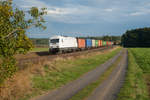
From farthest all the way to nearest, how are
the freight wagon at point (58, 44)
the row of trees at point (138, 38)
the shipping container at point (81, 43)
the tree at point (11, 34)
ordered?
the row of trees at point (138, 38)
the shipping container at point (81, 43)
the freight wagon at point (58, 44)
the tree at point (11, 34)

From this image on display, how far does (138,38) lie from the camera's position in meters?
132

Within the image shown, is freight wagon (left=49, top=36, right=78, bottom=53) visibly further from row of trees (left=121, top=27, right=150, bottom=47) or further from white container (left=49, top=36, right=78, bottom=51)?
row of trees (left=121, top=27, right=150, bottom=47)

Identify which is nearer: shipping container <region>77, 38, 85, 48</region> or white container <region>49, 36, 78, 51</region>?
white container <region>49, 36, 78, 51</region>

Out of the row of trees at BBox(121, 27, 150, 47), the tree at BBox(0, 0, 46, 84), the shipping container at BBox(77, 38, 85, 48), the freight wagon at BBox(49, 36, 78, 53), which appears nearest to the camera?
the tree at BBox(0, 0, 46, 84)

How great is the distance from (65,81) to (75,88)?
7.11 feet

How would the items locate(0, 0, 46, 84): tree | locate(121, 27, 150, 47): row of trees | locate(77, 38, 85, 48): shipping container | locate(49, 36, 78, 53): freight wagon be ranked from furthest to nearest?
locate(121, 27, 150, 47): row of trees → locate(77, 38, 85, 48): shipping container → locate(49, 36, 78, 53): freight wagon → locate(0, 0, 46, 84): tree

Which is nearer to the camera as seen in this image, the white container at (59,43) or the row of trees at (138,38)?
the white container at (59,43)

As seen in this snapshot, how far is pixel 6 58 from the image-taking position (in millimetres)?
8688

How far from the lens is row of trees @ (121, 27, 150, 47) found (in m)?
125

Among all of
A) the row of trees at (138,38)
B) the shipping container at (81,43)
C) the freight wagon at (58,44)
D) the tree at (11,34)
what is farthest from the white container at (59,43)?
the row of trees at (138,38)

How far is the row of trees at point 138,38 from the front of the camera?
125 m

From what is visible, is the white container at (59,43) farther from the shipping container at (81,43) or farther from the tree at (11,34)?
the tree at (11,34)

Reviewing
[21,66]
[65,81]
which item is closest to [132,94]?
[65,81]

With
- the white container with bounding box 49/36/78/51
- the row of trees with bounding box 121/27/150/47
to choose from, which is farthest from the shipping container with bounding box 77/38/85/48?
the row of trees with bounding box 121/27/150/47
